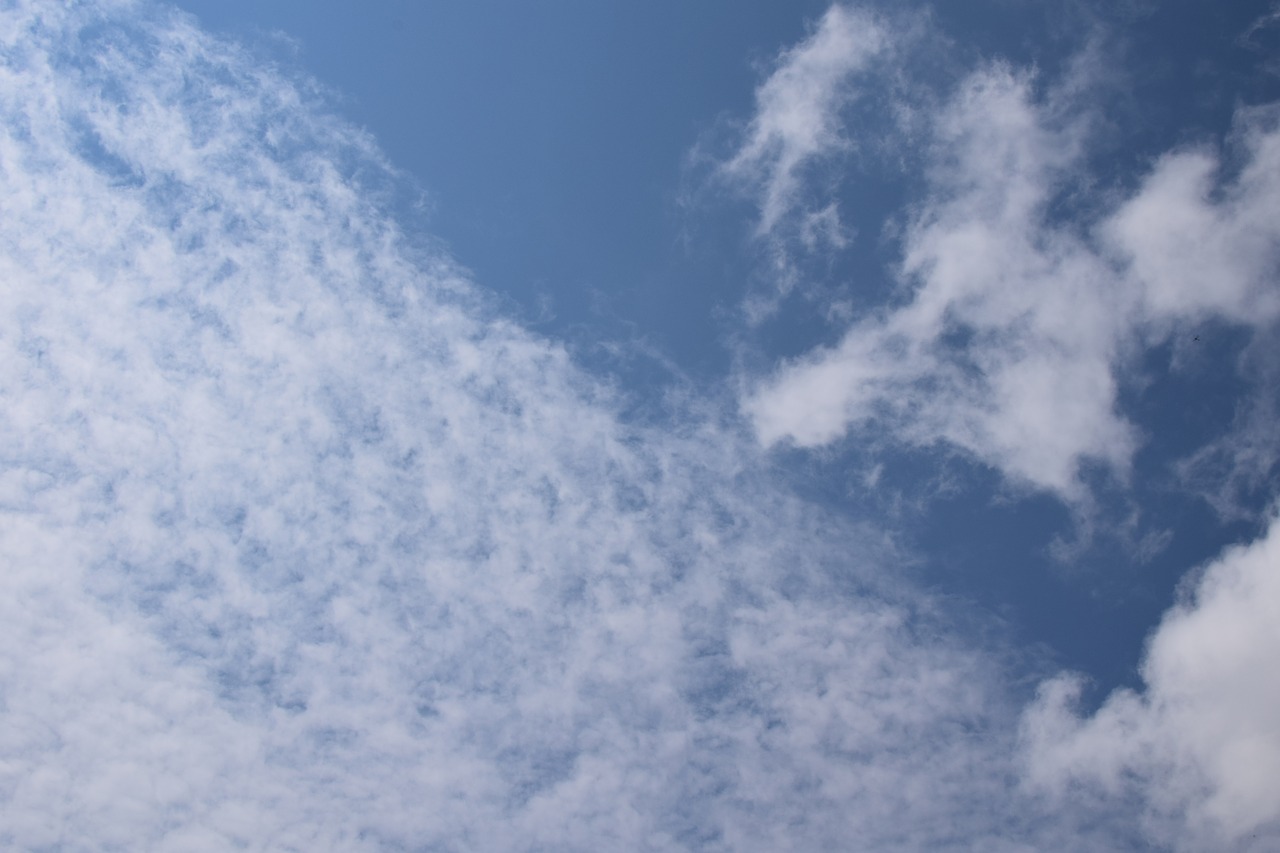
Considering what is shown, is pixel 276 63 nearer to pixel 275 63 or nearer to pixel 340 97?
pixel 275 63

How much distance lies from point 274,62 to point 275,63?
127mm

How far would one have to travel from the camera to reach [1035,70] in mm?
53875

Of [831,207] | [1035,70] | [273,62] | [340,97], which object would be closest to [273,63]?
[273,62]

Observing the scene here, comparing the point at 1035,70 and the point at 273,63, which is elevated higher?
the point at 273,63

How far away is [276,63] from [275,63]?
2.9 inches

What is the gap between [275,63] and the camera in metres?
55.8

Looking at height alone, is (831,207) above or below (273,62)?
below

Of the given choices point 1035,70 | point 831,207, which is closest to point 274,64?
point 831,207

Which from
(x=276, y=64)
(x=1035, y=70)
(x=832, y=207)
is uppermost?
(x=276, y=64)

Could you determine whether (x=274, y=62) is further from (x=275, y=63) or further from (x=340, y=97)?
(x=340, y=97)

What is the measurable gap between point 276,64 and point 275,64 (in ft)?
0.24

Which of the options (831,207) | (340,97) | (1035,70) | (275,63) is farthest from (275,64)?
(1035,70)

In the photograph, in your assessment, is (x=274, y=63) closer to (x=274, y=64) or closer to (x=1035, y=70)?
(x=274, y=64)

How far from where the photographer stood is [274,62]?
5581cm
